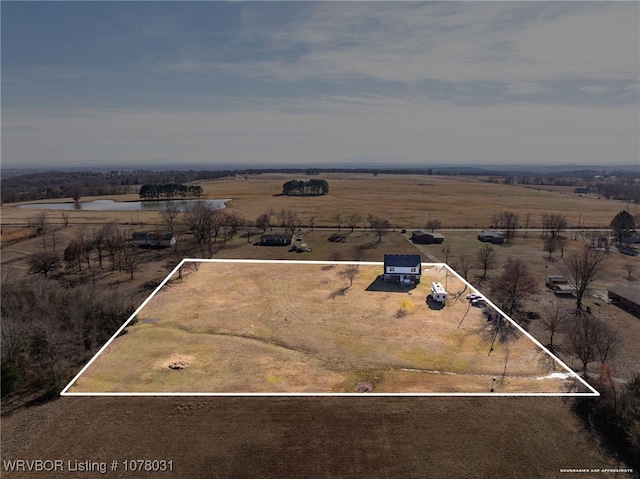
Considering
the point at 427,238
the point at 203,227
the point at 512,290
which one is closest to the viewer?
the point at 512,290

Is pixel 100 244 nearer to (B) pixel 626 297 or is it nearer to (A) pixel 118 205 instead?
(B) pixel 626 297

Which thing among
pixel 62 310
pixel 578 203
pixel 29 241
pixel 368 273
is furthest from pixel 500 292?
pixel 578 203

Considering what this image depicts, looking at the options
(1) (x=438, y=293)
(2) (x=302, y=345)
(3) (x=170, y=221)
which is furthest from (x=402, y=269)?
(3) (x=170, y=221)

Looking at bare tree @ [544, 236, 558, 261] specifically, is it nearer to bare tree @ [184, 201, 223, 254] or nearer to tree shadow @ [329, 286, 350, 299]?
tree shadow @ [329, 286, 350, 299]

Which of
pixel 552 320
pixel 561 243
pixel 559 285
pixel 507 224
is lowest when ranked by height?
pixel 559 285

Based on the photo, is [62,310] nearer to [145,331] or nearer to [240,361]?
[145,331]

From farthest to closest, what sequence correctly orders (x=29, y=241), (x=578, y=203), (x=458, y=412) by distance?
(x=578, y=203) → (x=29, y=241) → (x=458, y=412)

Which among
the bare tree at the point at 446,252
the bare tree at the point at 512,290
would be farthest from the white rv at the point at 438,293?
the bare tree at the point at 446,252
